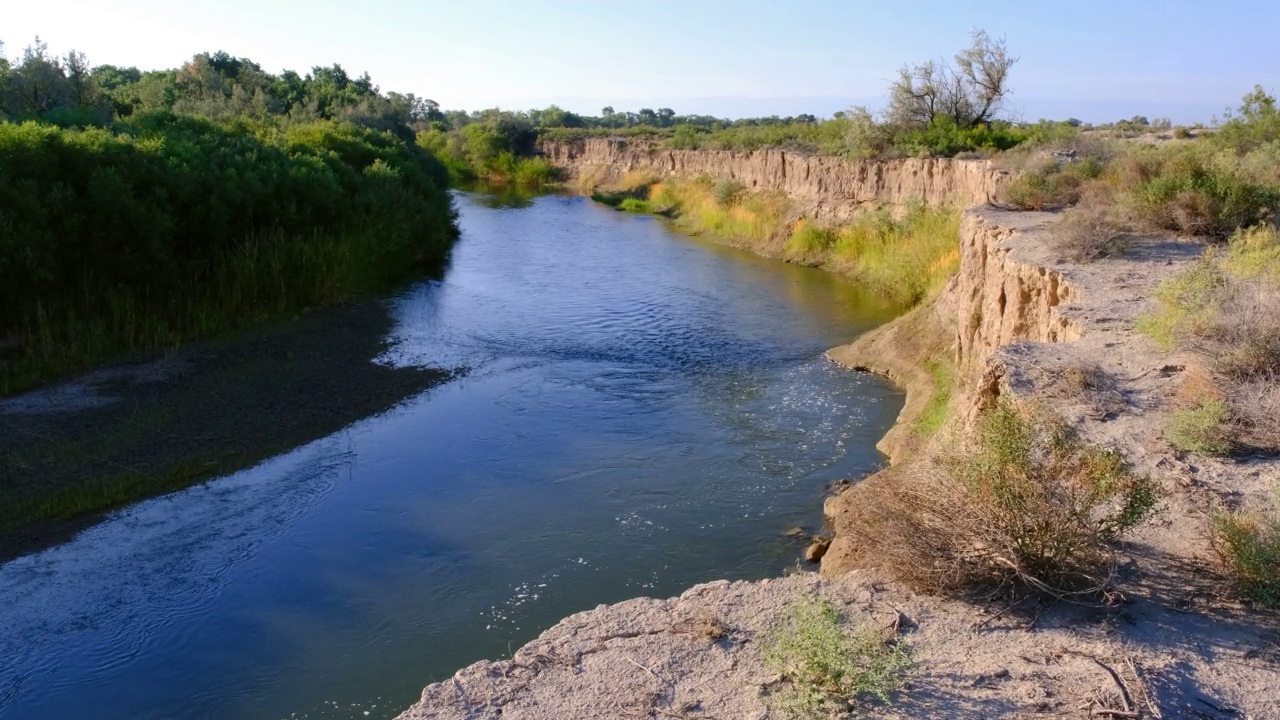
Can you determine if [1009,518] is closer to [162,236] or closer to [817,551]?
[817,551]

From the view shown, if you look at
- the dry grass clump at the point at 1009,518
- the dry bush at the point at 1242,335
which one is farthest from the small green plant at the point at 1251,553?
the dry bush at the point at 1242,335

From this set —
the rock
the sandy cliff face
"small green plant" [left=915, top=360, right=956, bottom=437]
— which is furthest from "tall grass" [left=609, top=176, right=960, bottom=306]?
the rock

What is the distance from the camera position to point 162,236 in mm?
15852

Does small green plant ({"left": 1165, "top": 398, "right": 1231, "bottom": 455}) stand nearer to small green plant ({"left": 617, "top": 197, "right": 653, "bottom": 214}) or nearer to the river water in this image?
the river water

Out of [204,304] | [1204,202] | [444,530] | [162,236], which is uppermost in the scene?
[1204,202]

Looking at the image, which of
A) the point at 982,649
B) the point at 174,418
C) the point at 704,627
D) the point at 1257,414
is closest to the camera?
the point at 982,649

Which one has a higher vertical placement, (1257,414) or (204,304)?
(1257,414)

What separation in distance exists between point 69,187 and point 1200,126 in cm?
3350

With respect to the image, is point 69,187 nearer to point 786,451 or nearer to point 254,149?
point 254,149

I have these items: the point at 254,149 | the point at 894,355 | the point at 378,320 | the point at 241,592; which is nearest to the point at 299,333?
the point at 378,320

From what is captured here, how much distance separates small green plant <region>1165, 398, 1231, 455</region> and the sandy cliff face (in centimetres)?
1329

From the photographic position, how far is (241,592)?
848 cm

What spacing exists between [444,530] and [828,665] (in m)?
5.59

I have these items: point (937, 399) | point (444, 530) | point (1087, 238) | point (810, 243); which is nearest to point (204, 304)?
point (444, 530)
